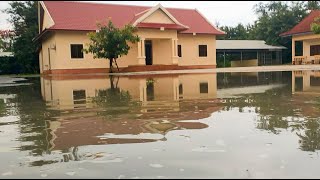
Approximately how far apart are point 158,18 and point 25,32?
18.2m

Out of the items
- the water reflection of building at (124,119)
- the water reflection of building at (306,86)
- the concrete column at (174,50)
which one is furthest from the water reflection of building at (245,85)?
the concrete column at (174,50)

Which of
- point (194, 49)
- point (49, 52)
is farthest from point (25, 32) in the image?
point (194, 49)

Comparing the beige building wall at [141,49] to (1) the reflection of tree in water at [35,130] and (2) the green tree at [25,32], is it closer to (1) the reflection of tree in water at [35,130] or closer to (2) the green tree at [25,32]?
(2) the green tree at [25,32]

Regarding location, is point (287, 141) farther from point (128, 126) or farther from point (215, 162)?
point (128, 126)

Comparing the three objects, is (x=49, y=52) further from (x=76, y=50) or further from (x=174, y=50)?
(x=174, y=50)

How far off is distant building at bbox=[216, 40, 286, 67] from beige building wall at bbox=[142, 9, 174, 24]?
14.3 meters

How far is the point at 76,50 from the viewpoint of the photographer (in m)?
29.5

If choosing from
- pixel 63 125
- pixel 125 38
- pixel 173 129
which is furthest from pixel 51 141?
pixel 125 38

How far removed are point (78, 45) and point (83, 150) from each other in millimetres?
26488

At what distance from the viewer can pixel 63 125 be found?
5.68 m

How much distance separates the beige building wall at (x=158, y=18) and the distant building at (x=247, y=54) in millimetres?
14256

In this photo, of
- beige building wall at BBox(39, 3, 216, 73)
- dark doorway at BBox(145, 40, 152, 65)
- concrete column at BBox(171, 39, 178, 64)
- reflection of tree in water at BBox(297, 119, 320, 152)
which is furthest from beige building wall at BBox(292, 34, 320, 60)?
reflection of tree in water at BBox(297, 119, 320, 152)

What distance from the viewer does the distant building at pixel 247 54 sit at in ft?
147

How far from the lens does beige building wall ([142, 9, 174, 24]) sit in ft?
98.0
